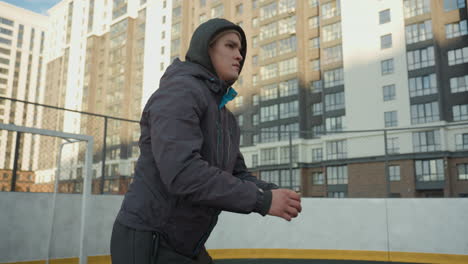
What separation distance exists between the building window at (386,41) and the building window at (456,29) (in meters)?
5.28

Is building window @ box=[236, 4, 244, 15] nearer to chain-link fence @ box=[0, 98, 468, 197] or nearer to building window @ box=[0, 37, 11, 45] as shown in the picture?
chain-link fence @ box=[0, 98, 468, 197]

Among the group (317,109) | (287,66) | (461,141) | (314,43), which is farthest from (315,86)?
(461,141)

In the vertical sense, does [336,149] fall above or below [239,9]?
below

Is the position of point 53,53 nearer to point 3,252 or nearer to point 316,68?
point 316,68

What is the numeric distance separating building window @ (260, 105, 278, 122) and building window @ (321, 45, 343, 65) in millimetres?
8403

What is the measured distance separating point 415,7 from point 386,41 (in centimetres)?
421

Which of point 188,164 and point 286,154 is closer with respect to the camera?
point 188,164

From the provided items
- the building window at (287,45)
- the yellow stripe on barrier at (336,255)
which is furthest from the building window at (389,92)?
the yellow stripe on barrier at (336,255)

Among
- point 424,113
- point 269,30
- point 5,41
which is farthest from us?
point 5,41

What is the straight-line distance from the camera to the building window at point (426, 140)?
36.1m

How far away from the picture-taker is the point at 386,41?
1622 inches

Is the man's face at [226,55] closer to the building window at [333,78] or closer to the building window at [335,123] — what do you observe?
the building window at [335,123]

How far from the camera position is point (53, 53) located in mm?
86500

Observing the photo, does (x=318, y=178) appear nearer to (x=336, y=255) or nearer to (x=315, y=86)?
(x=315, y=86)
